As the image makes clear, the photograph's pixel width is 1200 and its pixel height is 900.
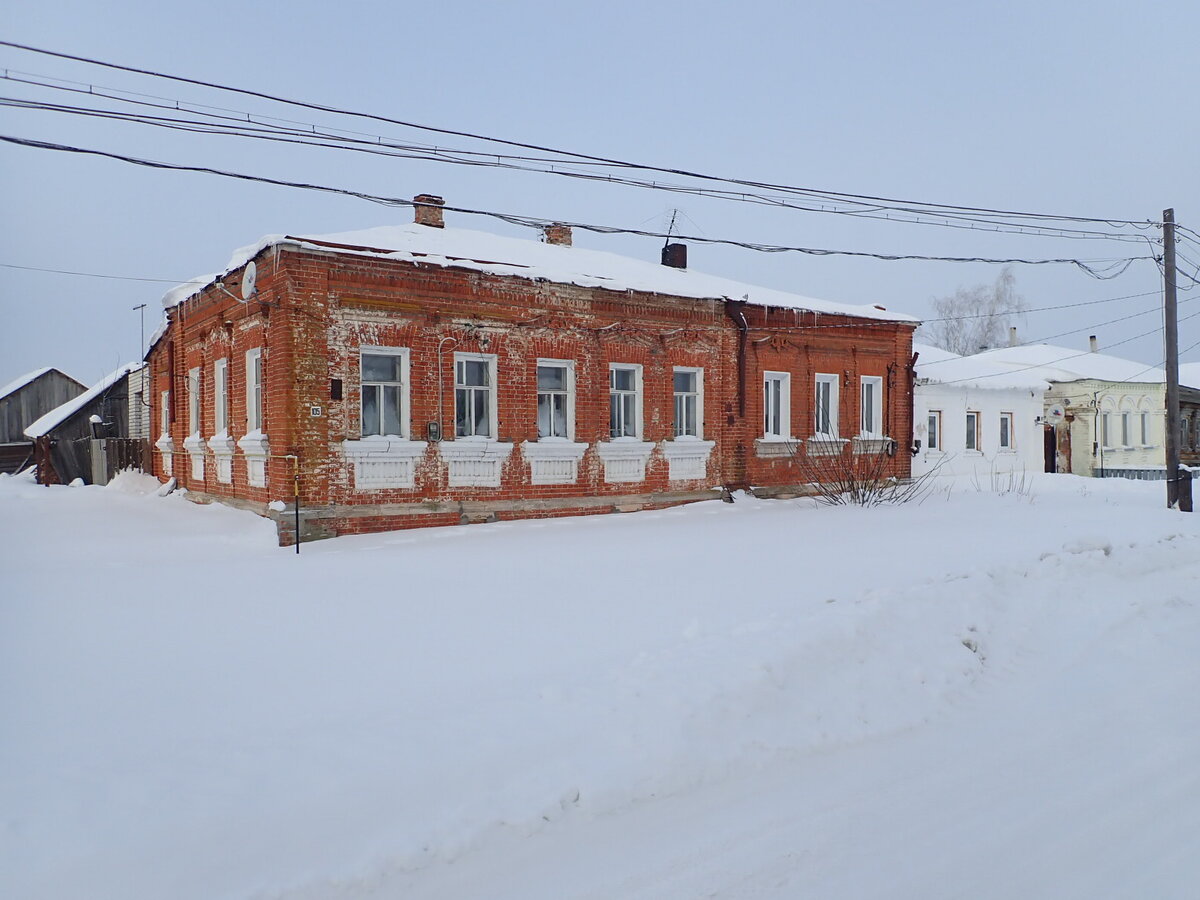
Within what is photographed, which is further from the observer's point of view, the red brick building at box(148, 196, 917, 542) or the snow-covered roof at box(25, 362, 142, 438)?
the snow-covered roof at box(25, 362, 142, 438)

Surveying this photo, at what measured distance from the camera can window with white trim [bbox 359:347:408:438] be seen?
43.2 feet

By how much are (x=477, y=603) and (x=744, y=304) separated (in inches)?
448

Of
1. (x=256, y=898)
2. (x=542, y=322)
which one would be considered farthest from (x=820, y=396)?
(x=256, y=898)

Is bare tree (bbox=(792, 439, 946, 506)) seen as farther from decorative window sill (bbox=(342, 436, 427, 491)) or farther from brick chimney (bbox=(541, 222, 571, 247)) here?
decorative window sill (bbox=(342, 436, 427, 491))

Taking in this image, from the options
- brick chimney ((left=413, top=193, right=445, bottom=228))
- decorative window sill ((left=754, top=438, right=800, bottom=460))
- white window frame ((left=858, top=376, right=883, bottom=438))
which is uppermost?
brick chimney ((left=413, top=193, right=445, bottom=228))

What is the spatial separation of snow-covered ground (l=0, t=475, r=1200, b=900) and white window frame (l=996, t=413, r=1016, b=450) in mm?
19613

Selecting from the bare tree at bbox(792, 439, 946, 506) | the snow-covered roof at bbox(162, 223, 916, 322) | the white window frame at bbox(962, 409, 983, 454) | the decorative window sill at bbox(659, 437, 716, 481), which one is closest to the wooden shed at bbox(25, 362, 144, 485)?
the snow-covered roof at bbox(162, 223, 916, 322)

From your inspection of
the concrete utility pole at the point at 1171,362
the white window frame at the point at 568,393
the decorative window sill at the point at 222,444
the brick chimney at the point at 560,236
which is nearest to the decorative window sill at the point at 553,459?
the white window frame at the point at 568,393

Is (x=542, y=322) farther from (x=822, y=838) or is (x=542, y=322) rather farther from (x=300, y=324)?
(x=822, y=838)

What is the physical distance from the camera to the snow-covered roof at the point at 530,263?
44.0 feet

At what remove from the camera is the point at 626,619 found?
23.9 ft

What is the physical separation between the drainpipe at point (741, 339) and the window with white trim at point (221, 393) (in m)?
10.0

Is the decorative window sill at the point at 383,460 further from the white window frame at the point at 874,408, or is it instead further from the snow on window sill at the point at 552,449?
the white window frame at the point at 874,408

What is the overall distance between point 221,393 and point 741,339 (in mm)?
10505
